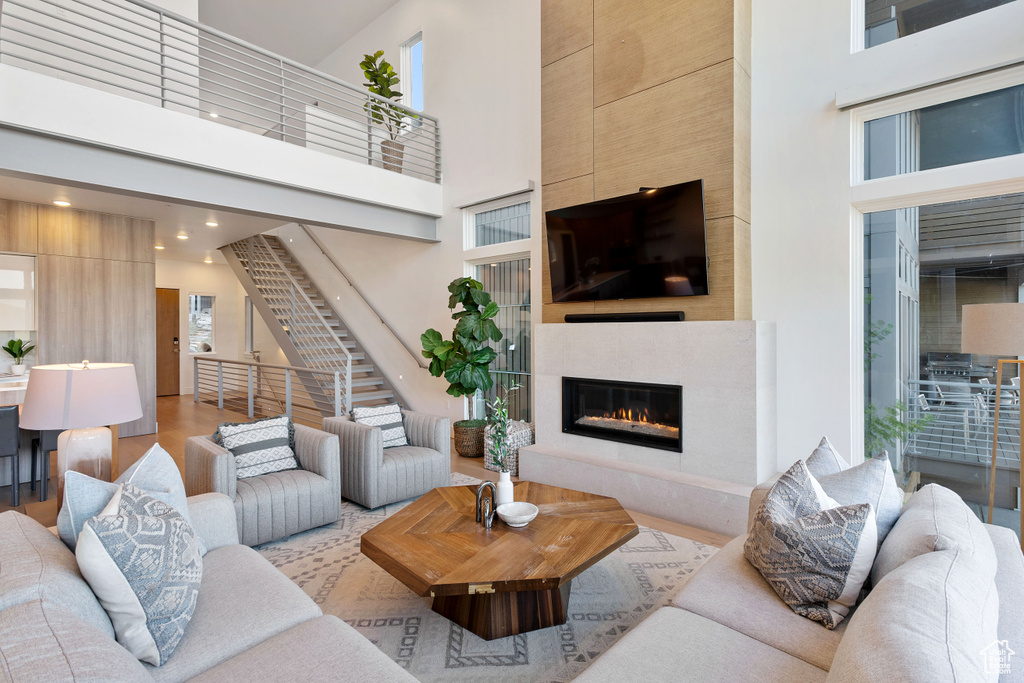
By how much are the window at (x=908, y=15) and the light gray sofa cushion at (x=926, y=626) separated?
3.47m

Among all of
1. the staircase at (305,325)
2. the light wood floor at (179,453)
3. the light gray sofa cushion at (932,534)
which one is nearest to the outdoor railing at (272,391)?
the staircase at (305,325)

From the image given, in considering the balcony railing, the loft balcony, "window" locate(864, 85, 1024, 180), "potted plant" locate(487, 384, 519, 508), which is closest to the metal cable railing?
the loft balcony

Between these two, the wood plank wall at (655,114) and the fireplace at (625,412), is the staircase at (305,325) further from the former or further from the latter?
the wood plank wall at (655,114)

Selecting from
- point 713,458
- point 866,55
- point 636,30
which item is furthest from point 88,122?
point 866,55

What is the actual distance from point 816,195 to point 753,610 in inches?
118

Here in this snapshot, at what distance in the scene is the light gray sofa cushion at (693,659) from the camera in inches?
51.8

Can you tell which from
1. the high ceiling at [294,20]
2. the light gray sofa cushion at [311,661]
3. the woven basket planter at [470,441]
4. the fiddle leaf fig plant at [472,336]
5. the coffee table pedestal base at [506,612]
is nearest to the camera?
the light gray sofa cushion at [311,661]

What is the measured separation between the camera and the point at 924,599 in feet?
3.42

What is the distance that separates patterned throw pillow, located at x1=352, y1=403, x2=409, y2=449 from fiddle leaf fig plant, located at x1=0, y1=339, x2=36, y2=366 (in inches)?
172

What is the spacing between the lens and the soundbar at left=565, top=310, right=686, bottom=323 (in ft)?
12.5

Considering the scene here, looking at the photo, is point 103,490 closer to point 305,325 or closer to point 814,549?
point 814,549

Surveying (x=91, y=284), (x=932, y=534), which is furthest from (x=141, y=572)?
(x=91, y=284)

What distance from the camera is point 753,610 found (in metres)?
1.61

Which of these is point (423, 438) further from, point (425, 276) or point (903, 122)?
point (903, 122)
